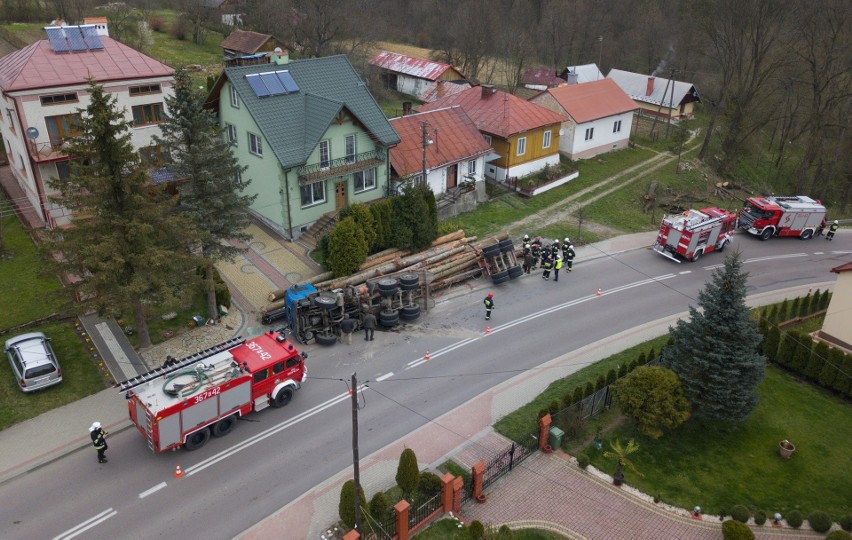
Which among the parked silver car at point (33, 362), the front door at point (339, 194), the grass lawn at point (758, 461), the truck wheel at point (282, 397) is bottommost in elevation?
the grass lawn at point (758, 461)

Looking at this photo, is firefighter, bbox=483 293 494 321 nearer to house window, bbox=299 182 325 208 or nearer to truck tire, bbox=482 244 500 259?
truck tire, bbox=482 244 500 259

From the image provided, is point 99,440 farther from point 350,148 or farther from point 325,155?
point 350,148

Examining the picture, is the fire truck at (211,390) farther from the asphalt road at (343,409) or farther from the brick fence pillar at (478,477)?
the brick fence pillar at (478,477)

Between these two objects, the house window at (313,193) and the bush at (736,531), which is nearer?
the bush at (736,531)

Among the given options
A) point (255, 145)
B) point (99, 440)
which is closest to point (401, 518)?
point (99, 440)

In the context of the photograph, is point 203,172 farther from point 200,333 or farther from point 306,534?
point 306,534

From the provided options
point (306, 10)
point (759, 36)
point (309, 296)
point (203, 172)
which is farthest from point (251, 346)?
point (306, 10)

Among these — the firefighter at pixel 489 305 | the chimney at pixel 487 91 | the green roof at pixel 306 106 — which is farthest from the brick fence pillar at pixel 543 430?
the chimney at pixel 487 91
